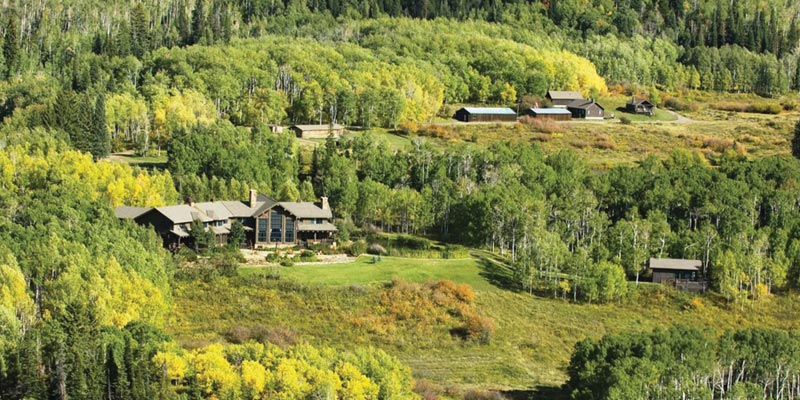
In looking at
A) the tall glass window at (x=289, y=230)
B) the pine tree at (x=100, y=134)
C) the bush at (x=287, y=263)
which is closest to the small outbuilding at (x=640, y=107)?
the pine tree at (x=100, y=134)

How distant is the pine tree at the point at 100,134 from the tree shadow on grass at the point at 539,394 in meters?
56.4

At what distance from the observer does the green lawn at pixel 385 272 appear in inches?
3465

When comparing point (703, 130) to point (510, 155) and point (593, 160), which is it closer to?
point (593, 160)

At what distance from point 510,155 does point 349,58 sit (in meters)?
52.7

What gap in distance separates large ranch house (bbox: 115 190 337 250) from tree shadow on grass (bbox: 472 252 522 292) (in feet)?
37.8

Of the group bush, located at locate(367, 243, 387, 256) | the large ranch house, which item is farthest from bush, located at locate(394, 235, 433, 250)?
the large ranch house

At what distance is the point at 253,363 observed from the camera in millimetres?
63969

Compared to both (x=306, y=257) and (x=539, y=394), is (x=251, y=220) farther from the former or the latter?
(x=539, y=394)

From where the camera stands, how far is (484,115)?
158 metres

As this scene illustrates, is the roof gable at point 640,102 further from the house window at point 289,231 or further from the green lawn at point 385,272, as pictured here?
the house window at point 289,231

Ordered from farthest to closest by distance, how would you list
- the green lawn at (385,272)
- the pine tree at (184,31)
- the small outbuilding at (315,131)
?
the pine tree at (184,31) < the small outbuilding at (315,131) < the green lawn at (385,272)

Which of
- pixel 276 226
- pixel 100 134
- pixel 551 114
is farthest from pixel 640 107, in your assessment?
pixel 276 226

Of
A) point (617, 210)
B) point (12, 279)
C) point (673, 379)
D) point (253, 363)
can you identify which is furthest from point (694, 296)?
point (12, 279)

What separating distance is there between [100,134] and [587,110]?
219ft
